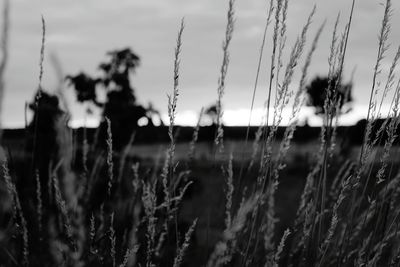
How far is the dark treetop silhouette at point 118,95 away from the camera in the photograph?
16.6 ft

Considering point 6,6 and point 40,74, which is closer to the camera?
point 6,6

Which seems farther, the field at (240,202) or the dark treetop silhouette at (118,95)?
the dark treetop silhouette at (118,95)

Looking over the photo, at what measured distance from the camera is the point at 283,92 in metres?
1.80

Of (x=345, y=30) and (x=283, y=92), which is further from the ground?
(x=345, y=30)

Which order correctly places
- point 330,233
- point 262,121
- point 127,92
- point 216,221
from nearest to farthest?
point 330,233 < point 262,121 < point 216,221 < point 127,92

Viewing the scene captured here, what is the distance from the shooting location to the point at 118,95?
596cm

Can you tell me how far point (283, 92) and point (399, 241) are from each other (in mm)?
610

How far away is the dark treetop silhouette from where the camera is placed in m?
5.06

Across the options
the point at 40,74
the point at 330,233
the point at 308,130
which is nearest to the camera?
the point at 330,233

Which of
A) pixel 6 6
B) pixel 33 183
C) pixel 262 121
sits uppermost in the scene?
pixel 6 6

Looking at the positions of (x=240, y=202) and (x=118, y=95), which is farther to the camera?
(x=118, y=95)

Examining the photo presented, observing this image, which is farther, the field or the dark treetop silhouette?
the dark treetop silhouette

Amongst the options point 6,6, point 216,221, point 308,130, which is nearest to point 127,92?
point 216,221

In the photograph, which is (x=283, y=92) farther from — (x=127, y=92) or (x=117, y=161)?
(x=127, y=92)
